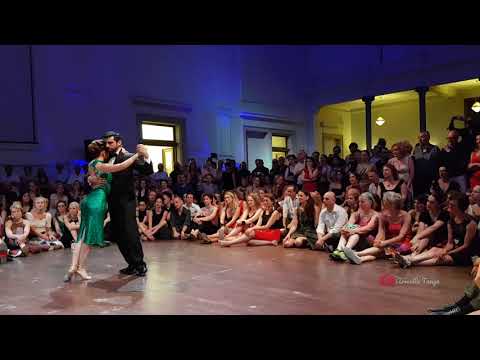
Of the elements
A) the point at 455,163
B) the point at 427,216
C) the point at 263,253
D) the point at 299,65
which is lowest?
the point at 263,253

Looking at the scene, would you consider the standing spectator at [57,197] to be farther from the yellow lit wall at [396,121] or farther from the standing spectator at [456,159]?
the yellow lit wall at [396,121]

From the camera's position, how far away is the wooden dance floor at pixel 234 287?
3262 millimetres

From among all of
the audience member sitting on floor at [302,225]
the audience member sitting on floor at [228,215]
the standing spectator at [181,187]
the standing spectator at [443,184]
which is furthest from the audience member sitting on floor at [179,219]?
the standing spectator at [443,184]

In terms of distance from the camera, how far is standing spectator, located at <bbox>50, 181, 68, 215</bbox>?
7.59 metres

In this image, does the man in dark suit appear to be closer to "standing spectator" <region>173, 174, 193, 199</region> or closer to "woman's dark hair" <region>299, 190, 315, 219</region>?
"woman's dark hair" <region>299, 190, 315, 219</region>

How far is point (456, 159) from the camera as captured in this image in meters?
5.55

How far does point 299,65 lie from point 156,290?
12.4 m

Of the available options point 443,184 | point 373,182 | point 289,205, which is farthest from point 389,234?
point 289,205

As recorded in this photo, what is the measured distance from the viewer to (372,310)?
3.08m

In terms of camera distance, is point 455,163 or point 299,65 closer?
point 455,163

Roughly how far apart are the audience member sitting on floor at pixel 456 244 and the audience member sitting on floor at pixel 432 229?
0.12 meters

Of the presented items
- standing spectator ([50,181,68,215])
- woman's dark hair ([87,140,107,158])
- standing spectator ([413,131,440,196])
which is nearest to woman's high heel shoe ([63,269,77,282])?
woman's dark hair ([87,140,107,158])
